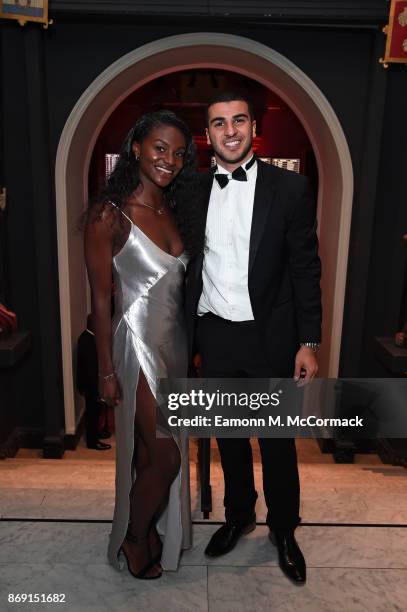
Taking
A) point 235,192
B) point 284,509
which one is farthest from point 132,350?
point 284,509

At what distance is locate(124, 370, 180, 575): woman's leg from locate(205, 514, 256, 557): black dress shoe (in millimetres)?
252

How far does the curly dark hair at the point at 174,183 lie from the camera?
1967 millimetres

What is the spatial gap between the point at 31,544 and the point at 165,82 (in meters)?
5.93

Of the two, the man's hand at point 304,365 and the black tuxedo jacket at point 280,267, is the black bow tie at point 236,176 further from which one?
the man's hand at point 304,365

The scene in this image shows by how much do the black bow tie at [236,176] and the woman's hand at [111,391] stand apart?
0.82 meters

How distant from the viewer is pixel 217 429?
2.31 m

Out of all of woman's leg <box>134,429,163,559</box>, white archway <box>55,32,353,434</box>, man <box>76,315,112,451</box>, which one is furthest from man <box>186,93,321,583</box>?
man <box>76,315,112,451</box>

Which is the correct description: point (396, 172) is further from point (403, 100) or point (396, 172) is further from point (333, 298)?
point (333, 298)

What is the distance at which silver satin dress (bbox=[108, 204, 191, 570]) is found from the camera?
199cm

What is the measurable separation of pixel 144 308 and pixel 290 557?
3.69 ft

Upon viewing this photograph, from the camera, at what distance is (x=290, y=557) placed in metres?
2.19

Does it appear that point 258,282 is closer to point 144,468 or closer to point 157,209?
point 157,209
